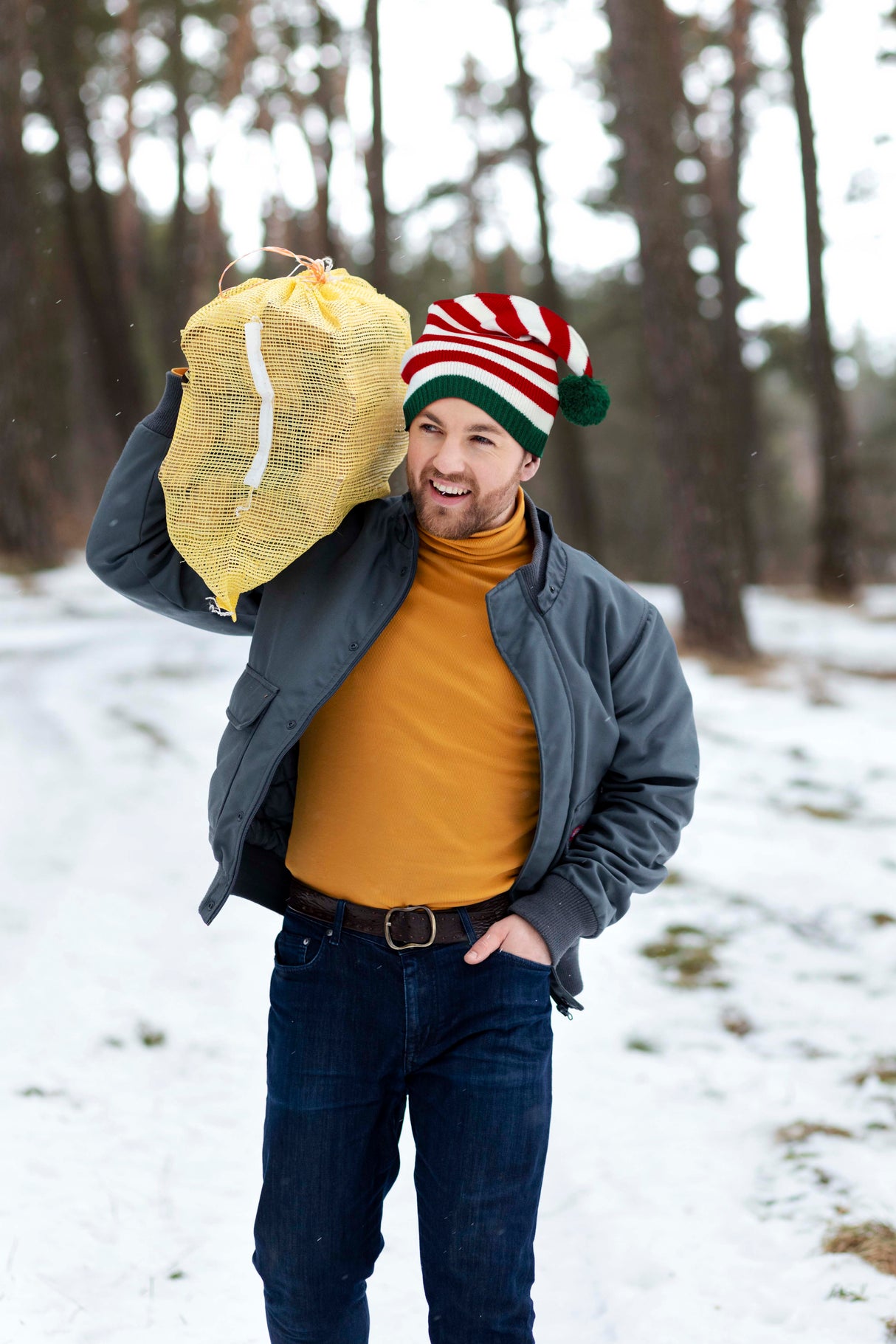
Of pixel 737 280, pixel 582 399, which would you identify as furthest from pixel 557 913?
pixel 737 280

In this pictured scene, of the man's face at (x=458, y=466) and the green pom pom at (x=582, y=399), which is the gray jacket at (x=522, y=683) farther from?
the green pom pom at (x=582, y=399)

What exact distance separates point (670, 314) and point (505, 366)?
7.48 m

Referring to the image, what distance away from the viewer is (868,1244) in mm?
3037

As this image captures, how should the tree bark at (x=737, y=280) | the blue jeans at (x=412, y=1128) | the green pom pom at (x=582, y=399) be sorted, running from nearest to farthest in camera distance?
the blue jeans at (x=412, y=1128), the green pom pom at (x=582, y=399), the tree bark at (x=737, y=280)

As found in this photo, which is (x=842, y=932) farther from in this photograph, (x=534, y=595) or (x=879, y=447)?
(x=879, y=447)

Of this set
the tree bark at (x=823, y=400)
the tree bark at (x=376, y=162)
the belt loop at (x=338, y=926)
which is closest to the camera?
the belt loop at (x=338, y=926)

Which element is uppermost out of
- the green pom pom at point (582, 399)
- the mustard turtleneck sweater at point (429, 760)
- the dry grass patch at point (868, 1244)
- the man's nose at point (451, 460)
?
the green pom pom at point (582, 399)

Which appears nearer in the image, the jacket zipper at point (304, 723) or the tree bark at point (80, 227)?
the jacket zipper at point (304, 723)

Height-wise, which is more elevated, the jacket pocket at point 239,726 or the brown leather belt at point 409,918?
the jacket pocket at point 239,726

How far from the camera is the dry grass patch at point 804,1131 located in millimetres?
3592

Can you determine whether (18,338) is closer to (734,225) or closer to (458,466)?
(458,466)

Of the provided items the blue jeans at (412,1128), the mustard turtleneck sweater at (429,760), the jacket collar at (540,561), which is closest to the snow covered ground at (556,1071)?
the blue jeans at (412,1128)

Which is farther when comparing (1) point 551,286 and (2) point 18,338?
(1) point 551,286

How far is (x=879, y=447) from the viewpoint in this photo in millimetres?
22547
